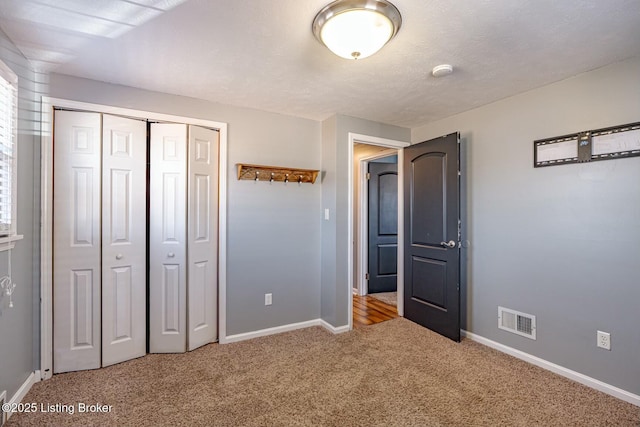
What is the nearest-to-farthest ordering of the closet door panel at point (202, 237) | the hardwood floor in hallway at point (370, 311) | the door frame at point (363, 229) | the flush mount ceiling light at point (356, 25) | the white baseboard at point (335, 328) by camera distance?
the flush mount ceiling light at point (356, 25)
the closet door panel at point (202, 237)
the white baseboard at point (335, 328)
the hardwood floor in hallway at point (370, 311)
the door frame at point (363, 229)

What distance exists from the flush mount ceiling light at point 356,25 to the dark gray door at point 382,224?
3030 mm

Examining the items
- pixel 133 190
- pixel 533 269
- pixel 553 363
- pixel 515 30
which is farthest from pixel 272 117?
pixel 553 363

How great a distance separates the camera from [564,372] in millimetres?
2295

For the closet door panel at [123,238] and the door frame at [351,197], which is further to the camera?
the door frame at [351,197]

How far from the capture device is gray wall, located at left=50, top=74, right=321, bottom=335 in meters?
2.89

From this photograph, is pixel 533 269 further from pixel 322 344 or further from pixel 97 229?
pixel 97 229

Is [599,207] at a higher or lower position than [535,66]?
lower

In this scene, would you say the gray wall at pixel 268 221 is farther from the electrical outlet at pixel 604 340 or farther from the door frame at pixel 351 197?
the electrical outlet at pixel 604 340

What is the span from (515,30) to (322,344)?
109 inches

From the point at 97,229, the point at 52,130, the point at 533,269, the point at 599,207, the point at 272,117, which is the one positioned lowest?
the point at 533,269

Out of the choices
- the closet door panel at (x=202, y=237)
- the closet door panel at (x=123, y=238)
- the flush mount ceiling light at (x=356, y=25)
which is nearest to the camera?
the flush mount ceiling light at (x=356, y=25)

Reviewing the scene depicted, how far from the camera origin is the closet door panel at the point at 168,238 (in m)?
2.57

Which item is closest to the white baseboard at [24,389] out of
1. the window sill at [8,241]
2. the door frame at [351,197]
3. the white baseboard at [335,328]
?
the window sill at [8,241]

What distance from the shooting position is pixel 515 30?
169cm
